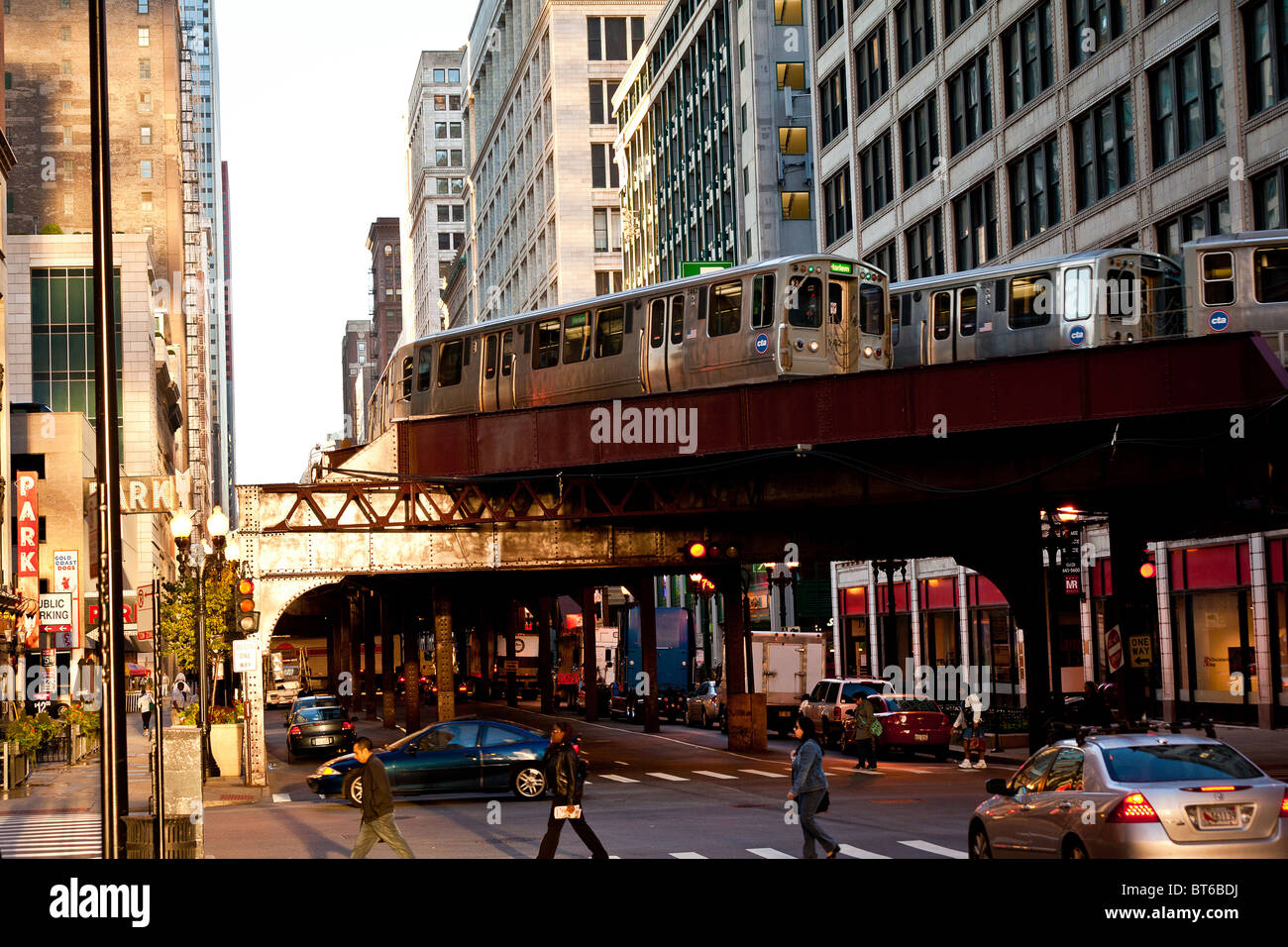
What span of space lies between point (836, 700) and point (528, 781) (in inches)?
595

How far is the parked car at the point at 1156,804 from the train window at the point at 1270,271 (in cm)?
2110

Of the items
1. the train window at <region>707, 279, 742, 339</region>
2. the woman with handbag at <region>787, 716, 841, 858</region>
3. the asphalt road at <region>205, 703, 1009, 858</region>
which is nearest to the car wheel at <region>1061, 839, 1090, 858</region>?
the woman with handbag at <region>787, 716, 841, 858</region>

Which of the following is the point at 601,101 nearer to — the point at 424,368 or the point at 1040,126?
the point at 1040,126

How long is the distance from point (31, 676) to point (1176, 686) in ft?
140

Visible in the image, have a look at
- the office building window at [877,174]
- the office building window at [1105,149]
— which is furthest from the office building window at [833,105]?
the office building window at [1105,149]

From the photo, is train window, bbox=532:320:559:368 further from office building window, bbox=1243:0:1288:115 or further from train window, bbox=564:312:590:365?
office building window, bbox=1243:0:1288:115

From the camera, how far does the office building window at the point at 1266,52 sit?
132 feet

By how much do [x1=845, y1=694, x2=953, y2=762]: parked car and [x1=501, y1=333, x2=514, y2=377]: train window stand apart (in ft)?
39.3

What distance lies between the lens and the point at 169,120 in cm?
14162

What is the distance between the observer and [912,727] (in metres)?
40.7

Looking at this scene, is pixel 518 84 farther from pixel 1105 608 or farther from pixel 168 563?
pixel 1105 608

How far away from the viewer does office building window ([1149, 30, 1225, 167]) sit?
1722 inches
